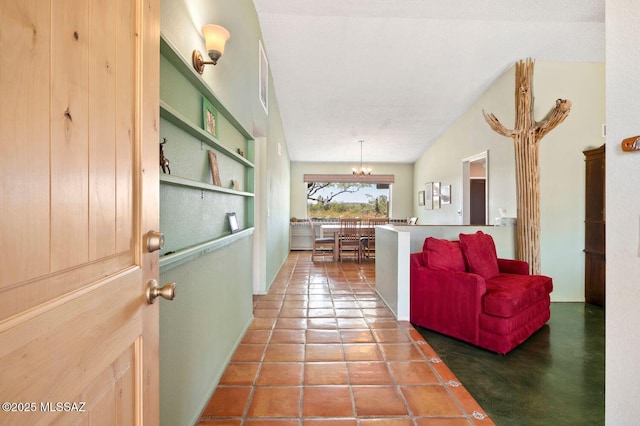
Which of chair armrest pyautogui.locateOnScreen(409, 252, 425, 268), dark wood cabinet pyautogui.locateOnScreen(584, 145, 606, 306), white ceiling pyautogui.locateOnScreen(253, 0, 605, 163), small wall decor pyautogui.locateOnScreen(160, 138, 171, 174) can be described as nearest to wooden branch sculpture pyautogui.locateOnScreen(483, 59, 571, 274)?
dark wood cabinet pyautogui.locateOnScreen(584, 145, 606, 306)

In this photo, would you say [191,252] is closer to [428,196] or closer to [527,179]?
[527,179]

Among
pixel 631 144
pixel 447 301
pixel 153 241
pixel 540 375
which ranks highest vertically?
pixel 631 144

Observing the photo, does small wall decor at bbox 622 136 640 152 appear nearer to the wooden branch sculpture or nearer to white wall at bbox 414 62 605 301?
the wooden branch sculpture

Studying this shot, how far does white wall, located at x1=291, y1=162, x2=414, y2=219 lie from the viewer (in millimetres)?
7688

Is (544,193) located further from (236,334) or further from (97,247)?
(97,247)

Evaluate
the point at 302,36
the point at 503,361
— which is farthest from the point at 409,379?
the point at 302,36

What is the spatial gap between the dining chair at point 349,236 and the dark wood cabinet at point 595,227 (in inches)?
132

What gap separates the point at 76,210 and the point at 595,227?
15.3ft

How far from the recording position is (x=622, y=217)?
0.87 meters

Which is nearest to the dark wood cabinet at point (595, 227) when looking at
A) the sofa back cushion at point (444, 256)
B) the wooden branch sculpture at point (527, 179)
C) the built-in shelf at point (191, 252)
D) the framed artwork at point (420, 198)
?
the wooden branch sculpture at point (527, 179)

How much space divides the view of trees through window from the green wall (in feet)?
16.8

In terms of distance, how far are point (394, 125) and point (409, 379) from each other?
4827 millimetres

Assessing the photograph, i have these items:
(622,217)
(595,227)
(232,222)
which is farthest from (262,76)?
(595,227)

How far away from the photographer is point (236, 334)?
228 cm
